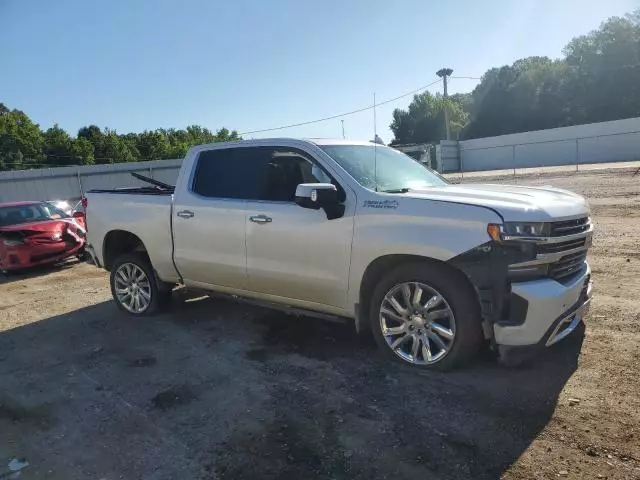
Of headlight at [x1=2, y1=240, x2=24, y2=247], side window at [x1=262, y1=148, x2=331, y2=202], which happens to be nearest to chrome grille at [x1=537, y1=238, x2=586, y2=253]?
side window at [x1=262, y1=148, x2=331, y2=202]

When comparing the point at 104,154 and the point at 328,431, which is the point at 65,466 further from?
the point at 104,154

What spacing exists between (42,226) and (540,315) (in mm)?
9668

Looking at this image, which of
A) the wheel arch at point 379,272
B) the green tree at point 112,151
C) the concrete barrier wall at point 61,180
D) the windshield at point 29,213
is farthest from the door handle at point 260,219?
the green tree at point 112,151

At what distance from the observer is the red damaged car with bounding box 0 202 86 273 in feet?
32.7

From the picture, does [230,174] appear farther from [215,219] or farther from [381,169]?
[381,169]

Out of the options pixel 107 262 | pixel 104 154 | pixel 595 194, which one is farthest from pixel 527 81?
pixel 107 262

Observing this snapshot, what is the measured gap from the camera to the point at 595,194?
14320mm

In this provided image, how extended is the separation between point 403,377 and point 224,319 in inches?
105

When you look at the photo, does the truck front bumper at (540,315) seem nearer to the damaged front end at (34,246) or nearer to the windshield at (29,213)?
the damaged front end at (34,246)

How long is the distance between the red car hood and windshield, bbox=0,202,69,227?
0.31 metres

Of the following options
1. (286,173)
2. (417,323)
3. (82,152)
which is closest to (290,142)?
(286,173)

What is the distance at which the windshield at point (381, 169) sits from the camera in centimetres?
464

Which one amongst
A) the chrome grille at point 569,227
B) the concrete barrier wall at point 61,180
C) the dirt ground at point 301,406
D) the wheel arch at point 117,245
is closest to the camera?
the dirt ground at point 301,406

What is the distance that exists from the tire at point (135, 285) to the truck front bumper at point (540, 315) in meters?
4.13
